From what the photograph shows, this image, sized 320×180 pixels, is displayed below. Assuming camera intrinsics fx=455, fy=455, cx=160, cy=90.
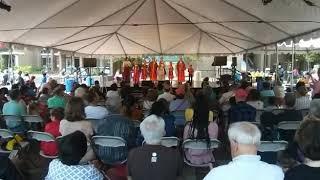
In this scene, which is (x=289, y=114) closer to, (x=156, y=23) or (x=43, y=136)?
(x=43, y=136)

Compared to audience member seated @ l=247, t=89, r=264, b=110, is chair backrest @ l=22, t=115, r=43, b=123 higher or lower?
lower

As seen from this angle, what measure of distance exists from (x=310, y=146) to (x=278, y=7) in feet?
23.1

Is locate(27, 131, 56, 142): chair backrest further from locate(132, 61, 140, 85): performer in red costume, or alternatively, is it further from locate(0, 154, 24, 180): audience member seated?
locate(132, 61, 140, 85): performer in red costume

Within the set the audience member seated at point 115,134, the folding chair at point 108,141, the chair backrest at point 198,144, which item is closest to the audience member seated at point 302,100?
the chair backrest at point 198,144

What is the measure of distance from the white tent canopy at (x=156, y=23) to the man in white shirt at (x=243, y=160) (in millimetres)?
5974

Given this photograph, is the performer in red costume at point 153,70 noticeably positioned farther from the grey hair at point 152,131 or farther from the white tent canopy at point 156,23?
the grey hair at point 152,131

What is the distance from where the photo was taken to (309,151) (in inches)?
89.2

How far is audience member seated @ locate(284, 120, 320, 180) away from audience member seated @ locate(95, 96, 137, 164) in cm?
314

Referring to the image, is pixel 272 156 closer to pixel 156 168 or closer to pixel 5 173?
pixel 156 168

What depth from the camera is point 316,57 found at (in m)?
35.4

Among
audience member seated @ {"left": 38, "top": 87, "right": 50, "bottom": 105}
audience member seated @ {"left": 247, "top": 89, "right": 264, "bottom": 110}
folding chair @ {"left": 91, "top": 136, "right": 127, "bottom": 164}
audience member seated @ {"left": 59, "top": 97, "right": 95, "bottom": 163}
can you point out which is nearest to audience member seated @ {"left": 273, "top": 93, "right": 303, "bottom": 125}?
audience member seated @ {"left": 247, "top": 89, "right": 264, "bottom": 110}

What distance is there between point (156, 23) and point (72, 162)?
37.2 feet

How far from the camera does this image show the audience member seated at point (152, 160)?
3521 millimetres

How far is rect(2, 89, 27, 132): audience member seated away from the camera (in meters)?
7.09
